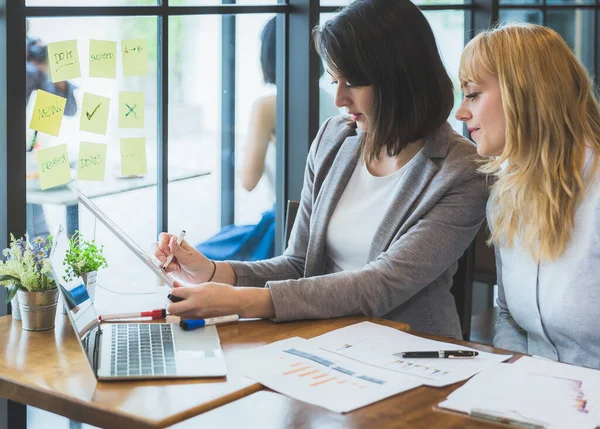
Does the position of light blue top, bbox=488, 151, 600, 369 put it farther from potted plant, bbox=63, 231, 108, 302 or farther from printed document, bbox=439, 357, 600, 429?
potted plant, bbox=63, 231, 108, 302

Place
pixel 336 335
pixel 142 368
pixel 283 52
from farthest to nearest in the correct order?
1. pixel 283 52
2. pixel 336 335
3. pixel 142 368

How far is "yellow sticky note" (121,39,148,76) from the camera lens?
2451 millimetres

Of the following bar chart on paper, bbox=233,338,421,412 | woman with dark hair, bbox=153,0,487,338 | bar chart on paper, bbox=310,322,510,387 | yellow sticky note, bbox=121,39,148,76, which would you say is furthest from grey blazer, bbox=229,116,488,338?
yellow sticky note, bbox=121,39,148,76

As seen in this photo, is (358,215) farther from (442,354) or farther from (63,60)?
(63,60)

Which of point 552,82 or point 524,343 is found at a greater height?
point 552,82

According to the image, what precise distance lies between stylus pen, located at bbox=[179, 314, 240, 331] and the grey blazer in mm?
94

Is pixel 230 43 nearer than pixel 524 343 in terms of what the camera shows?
No

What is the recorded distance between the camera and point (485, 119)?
75.2 inches

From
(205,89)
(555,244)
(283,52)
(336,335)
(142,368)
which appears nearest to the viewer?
(142,368)

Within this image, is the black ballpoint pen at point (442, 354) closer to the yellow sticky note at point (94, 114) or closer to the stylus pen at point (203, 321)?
the stylus pen at point (203, 321)

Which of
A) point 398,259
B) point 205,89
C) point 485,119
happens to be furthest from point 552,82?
point 205,89

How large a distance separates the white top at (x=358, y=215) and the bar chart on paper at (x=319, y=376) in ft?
1.75

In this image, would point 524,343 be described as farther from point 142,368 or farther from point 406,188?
point 142,368

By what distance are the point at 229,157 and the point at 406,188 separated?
3.41 ft
